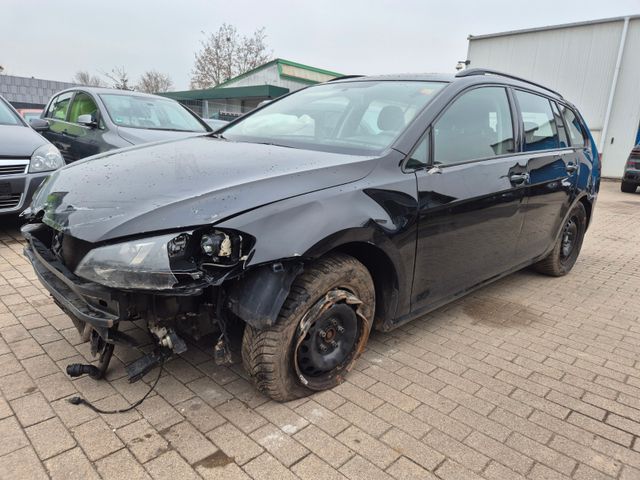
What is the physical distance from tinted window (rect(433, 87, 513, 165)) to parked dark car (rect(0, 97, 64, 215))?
4.09 m

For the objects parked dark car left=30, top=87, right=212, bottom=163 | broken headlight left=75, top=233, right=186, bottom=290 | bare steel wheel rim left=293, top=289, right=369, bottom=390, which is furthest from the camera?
parked dark car left=30, top=87, right=212, bottom=163

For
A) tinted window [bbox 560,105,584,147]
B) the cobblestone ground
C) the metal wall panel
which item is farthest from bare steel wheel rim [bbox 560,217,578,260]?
the metal wall panel

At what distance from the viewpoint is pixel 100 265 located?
194cm

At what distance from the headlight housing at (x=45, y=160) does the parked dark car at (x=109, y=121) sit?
2.49 ft

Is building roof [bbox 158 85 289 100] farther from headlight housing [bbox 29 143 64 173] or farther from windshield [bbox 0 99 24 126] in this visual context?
headlight housing [bbox 29 143 64 173]

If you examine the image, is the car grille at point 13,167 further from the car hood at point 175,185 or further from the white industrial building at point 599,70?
the white industrial building at point 599,70

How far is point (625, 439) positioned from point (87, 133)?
21.6 feet

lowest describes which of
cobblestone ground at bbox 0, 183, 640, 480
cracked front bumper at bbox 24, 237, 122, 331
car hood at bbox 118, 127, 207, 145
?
cobblestone ground at bbox 0, 183, 640, 480

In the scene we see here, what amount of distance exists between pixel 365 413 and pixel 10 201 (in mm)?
4274

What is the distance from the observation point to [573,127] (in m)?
4.66

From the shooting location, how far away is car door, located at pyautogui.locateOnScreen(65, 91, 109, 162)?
6059mm

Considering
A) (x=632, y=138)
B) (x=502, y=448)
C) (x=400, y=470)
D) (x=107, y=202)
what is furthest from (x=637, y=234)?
(x=632, y=138)

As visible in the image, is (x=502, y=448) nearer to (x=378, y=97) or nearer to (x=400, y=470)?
(x=400, y=470)

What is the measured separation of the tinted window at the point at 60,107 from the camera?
7297 millimetres
